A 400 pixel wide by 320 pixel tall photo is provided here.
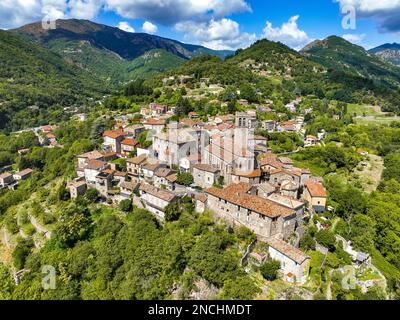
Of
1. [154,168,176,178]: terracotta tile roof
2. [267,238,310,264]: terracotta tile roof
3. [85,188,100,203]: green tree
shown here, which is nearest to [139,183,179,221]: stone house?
[154,168,176,178]: terracotta tile roof

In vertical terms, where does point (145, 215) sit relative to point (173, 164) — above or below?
below

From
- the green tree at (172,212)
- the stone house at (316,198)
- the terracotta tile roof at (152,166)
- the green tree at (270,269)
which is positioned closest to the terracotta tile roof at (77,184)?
the terracotta tile roof at (152,166)

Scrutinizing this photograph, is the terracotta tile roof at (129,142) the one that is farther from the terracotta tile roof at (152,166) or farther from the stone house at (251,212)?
the stone house at (251,212)

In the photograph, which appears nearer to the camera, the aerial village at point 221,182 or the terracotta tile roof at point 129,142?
the aerial village at point 221,182

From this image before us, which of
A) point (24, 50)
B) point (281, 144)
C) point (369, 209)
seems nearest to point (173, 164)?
point (281, 144)

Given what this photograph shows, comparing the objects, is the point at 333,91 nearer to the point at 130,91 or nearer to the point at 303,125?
the point at 303,125

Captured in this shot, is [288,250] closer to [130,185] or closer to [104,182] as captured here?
[130,185]
